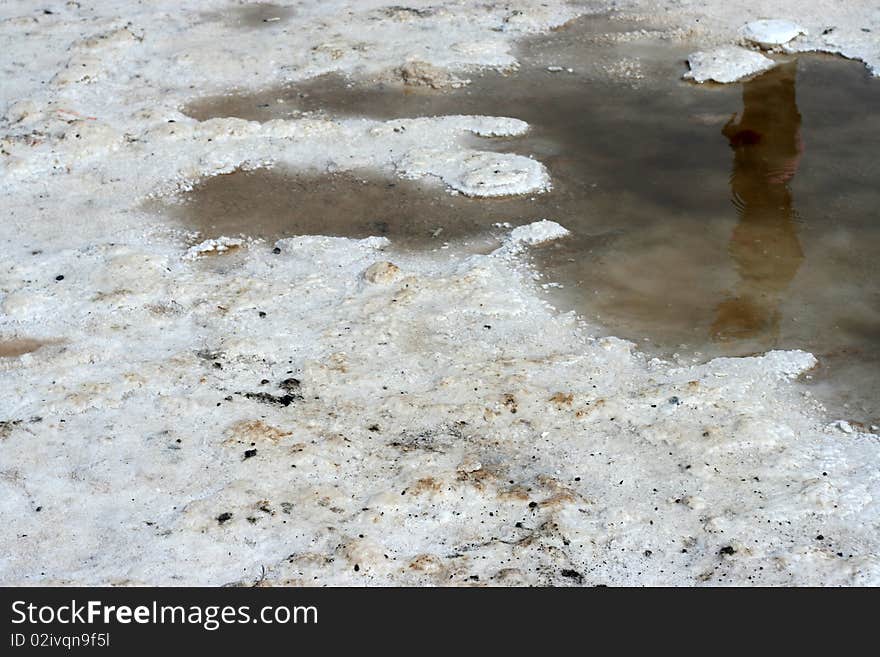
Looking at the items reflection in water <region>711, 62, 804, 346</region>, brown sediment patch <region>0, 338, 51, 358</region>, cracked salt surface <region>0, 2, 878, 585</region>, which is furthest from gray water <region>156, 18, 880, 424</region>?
brown sediment patch <region>0, 338, 51, 358</region>

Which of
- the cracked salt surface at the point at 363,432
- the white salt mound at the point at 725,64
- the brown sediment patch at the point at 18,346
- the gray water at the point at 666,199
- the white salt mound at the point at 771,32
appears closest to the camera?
the cracked salt surface at the point at 363,432

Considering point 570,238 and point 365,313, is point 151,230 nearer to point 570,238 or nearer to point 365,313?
point 365,313

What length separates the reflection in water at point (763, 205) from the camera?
4.14 metres

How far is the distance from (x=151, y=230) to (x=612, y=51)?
323 cm

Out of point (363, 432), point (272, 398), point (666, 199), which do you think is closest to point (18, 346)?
point (272, 398)

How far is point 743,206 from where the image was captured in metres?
4.88

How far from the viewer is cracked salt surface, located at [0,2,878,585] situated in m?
2.98

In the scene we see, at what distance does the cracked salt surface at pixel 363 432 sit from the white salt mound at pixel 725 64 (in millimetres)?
2385

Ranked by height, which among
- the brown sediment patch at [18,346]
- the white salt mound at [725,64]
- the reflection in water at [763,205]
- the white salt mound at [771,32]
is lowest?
the reflection in water at [763,205]

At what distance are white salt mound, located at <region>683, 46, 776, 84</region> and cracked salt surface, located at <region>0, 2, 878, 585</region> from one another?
2.39 metres

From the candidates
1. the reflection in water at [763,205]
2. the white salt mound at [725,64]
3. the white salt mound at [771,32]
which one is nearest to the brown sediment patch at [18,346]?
the reflection in water at [763,205]

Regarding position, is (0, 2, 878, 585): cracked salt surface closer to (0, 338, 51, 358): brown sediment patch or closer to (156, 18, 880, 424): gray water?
(0, 338, 51, 358): brown sediment patch

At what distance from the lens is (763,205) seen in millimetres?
4871

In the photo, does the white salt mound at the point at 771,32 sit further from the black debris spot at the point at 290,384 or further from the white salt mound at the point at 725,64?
the black debris spot at the point at 290,384
